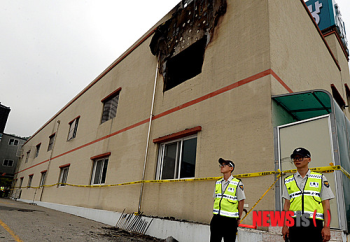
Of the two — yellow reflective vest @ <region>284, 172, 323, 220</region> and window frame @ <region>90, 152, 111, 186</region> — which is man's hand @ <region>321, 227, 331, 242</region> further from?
window frame @ <region>90, 152, 111, 186</region>

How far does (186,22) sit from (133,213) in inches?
283

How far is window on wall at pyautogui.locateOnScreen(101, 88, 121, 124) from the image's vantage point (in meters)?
13.1

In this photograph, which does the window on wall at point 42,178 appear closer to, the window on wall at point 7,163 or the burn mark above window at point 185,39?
the burn mark above window at point 185,39

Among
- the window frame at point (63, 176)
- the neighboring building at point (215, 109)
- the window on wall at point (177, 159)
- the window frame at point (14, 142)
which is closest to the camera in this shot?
the neighboring building at point (215, 109)

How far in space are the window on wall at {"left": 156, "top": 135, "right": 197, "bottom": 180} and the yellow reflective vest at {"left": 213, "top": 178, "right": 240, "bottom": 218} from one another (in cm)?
315

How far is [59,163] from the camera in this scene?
58.1ft

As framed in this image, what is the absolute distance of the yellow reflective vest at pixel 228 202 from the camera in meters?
4.07

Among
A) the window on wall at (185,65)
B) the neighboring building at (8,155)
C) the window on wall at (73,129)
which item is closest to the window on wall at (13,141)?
the neighboring building at (8,155)

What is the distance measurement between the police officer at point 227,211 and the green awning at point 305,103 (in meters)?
2.69

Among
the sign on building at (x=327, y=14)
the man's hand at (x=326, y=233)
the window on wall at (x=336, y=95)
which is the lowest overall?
the man's hand at (x=326, y=233)

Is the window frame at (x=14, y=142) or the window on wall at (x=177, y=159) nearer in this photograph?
the window on wall at (x=177, y=159)

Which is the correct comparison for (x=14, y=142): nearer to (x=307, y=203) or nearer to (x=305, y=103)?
(x=305, y=103)

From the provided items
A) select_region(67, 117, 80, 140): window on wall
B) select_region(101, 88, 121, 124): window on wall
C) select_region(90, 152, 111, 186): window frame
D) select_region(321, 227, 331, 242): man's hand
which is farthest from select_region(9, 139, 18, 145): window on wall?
select_region(321, 227, 331, 242): man's hand

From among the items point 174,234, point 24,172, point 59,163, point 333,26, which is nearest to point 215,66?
point 174,234
